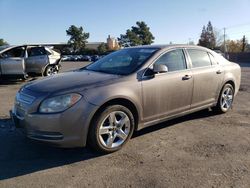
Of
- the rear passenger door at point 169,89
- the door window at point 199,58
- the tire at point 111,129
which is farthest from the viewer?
the door window at point 199,58

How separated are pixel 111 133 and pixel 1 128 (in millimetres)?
2477

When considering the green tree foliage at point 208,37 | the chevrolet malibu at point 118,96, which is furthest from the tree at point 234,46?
the chevrolet malibu at point 118,96

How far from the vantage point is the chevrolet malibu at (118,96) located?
444 cm

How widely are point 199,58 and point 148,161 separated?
2.79 meters

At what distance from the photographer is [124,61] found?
5.86 meters

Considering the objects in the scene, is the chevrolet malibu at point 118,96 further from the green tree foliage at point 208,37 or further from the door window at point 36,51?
the green tree foliage at point 208,37

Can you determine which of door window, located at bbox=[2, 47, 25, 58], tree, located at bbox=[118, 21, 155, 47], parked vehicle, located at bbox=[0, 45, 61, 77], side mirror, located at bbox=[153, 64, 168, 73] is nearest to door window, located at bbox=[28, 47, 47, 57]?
parked vehicle, located at bbox=[0, 45, 61, 77]

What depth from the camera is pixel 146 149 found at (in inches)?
198

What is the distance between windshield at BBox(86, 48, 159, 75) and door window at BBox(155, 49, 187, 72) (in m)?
0.21

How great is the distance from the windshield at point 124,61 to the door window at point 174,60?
0.69 feet

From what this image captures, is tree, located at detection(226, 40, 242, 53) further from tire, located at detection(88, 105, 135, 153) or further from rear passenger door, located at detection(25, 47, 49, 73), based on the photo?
tire, located at detection(88, 105, 135, 153)

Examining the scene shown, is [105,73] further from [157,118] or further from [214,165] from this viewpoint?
[214,165]

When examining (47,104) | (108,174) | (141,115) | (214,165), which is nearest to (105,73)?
(141,115)

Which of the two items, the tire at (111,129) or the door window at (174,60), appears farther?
the door window at (174,60)
